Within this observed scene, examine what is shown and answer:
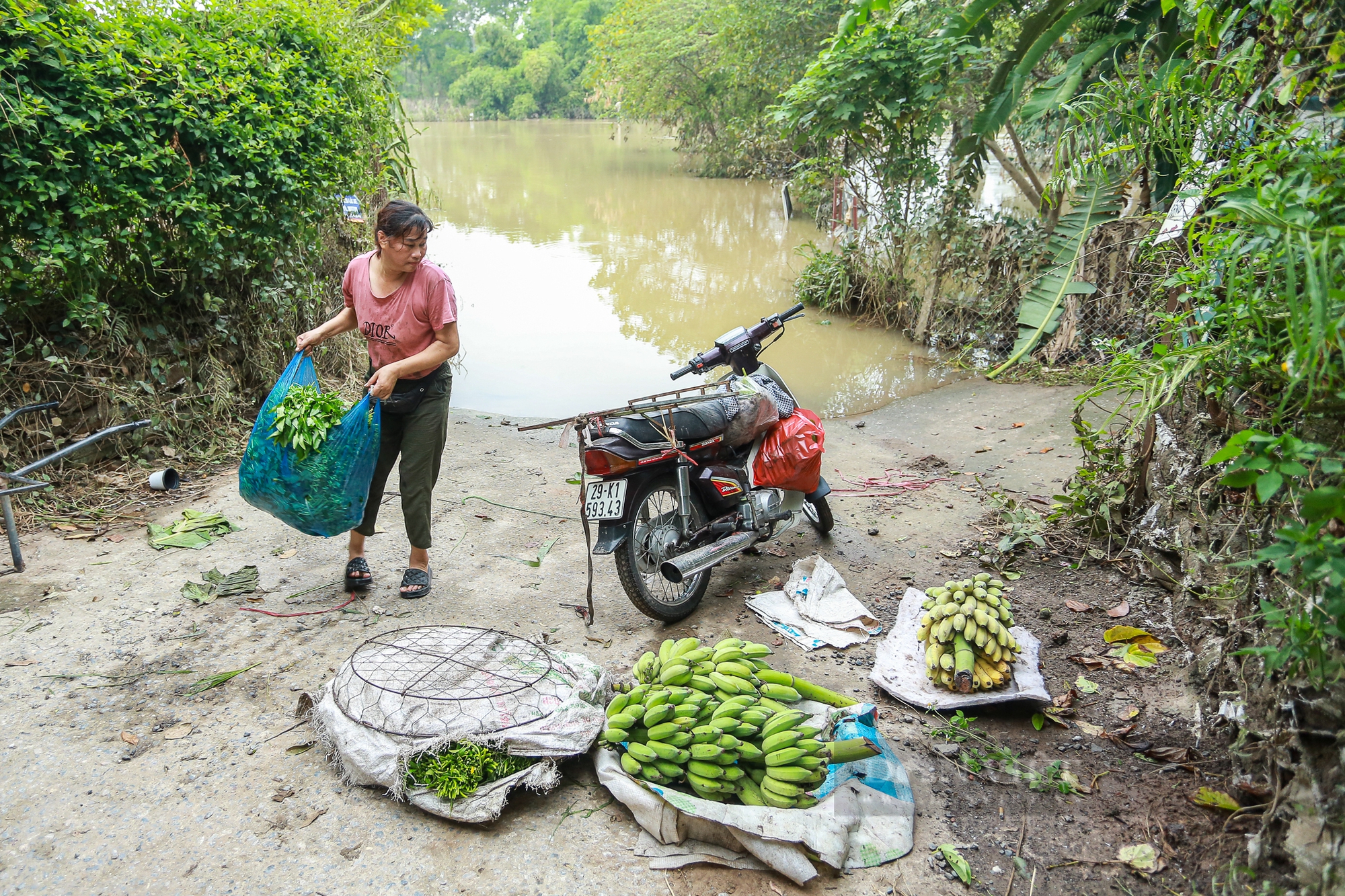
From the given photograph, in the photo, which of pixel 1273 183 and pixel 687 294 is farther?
pixel 687 294

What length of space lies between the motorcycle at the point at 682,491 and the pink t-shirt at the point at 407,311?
841mm

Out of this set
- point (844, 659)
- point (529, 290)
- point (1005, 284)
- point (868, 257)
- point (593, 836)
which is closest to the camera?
point (593, 836)

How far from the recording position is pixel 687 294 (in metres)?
11.9

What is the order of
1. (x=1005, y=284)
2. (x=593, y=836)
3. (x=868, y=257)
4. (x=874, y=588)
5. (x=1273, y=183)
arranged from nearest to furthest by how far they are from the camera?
(x=1273, y=183) → (x=593, y=836) → (x=874, y=588) → (x=1005, y=284) → (x=868, y=257)

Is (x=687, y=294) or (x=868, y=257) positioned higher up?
(x=868, y=257)

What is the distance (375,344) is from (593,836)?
2.28 m

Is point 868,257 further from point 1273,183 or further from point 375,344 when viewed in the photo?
point 1273,183

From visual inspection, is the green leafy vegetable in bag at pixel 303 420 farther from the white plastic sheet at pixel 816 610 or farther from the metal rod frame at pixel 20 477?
the white plastic sheet at pixel 816 610

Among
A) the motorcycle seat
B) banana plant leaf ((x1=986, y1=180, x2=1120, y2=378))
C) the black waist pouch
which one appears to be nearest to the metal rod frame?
the black waist pouch


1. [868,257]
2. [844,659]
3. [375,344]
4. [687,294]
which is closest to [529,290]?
[687,294]

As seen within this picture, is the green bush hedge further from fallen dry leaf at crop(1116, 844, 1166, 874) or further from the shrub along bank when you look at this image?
fallen dry leaf at crop(1116, 844, 1166, 874)

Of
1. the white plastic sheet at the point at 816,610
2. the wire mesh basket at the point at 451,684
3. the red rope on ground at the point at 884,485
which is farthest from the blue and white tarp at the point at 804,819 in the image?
the red rope on ground at the point at 884,485

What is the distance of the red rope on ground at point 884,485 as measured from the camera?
554cm

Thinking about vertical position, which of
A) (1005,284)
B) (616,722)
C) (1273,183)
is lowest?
(616,722)
